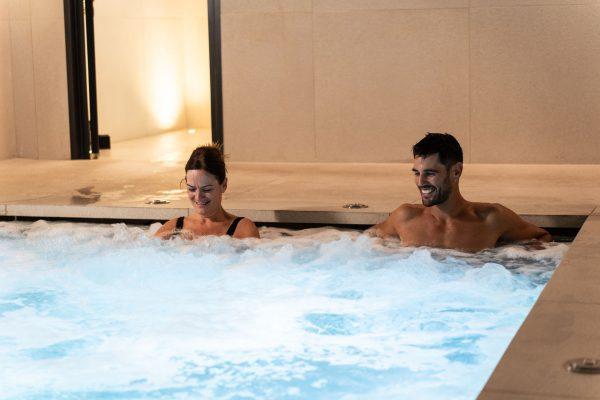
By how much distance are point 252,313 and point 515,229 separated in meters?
1.55

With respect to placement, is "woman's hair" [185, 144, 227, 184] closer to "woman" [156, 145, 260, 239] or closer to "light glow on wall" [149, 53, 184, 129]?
"woman" [156, 145, 260, 239]

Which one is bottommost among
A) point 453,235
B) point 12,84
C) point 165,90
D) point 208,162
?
point 453,235

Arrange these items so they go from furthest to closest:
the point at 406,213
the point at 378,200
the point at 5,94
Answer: the point at 5,94 → the point at 378,200 → the point at 406,213

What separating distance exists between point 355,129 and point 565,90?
1.94 m

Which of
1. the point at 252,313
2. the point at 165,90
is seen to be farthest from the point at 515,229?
the point at 165,90

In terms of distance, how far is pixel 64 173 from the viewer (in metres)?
8.91

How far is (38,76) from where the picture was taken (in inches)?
407

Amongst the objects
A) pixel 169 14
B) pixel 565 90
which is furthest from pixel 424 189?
pixel 169 14

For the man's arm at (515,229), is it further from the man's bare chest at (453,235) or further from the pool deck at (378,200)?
the pool deck at (378,200)

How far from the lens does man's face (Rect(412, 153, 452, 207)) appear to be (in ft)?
17.2

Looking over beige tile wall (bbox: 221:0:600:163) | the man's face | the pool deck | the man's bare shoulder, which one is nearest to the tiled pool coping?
the pool deck

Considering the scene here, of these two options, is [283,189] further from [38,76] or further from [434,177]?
[38,76]

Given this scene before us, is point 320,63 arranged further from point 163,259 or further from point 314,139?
point 163,259

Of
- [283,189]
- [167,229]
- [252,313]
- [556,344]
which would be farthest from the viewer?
[283,189]
